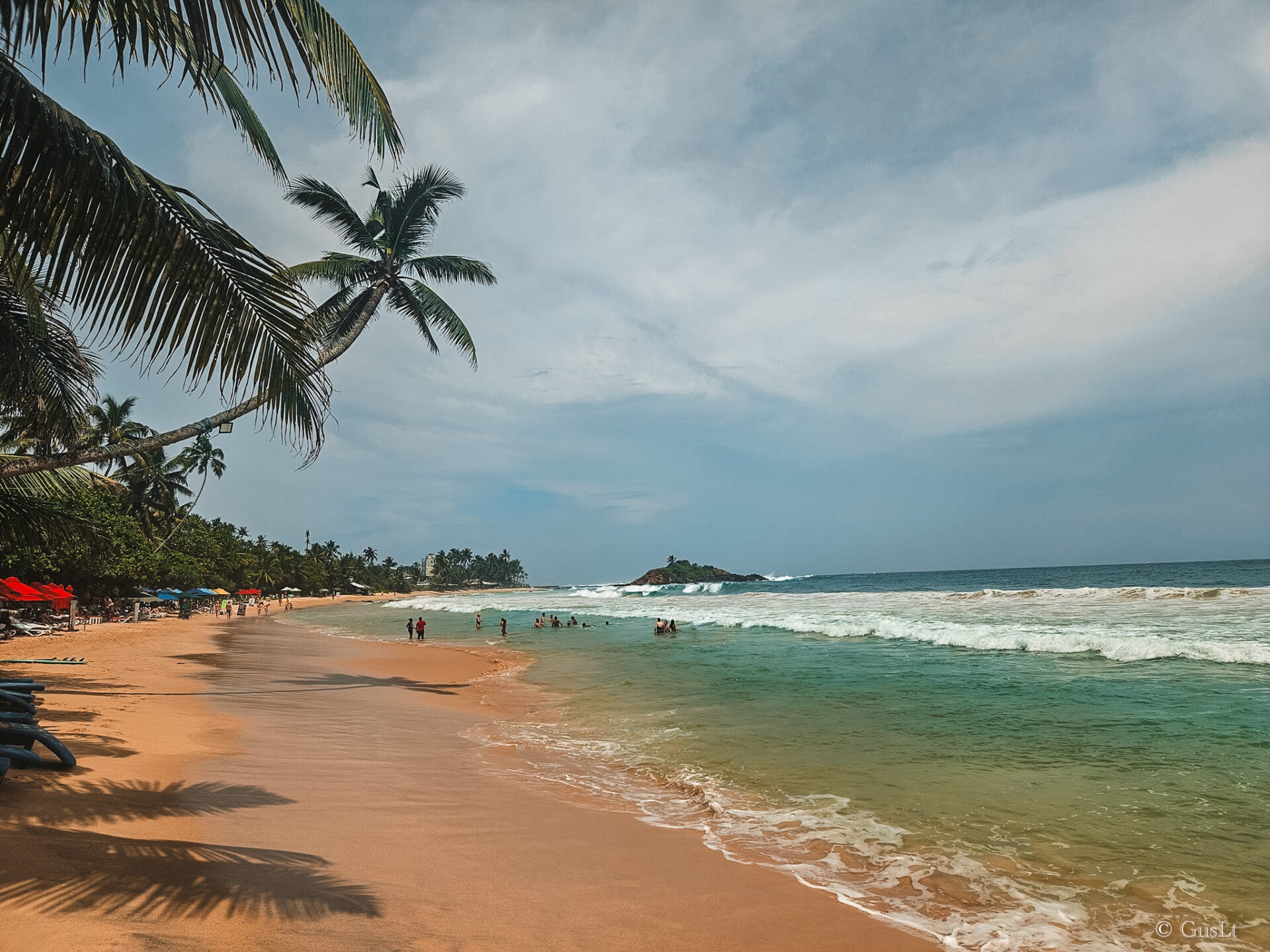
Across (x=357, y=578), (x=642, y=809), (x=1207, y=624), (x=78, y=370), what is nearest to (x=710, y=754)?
(x=642, y=809)

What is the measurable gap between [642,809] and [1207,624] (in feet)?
75.8

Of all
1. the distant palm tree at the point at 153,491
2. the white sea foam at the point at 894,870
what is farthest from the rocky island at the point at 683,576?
the white sea foam at the point at 894,870

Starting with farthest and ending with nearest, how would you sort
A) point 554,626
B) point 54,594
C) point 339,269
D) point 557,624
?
point 554,626 < point 557,624 < point 54,594 < point 339,269

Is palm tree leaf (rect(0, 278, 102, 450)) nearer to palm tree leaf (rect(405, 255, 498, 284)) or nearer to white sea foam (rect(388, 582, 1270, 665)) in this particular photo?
palm tree leaf (rect(405, 255, 498, 284))

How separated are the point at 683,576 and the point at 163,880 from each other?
15659 centimetres

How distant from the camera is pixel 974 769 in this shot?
319 inches

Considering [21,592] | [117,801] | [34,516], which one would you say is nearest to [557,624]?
[21,592]

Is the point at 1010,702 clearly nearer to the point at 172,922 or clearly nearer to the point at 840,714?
the point at 840,714

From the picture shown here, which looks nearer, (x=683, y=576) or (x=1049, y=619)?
(x=1049, y=619)

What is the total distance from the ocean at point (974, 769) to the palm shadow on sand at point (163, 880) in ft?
10.7

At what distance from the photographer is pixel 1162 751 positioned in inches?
338

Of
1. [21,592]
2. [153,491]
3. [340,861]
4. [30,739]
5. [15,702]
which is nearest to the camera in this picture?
[340,861]

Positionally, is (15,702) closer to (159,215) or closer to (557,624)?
(159,215)

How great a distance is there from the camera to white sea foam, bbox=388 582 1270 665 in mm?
17766
